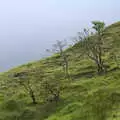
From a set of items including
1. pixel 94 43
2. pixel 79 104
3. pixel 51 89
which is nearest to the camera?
pixel 79 104

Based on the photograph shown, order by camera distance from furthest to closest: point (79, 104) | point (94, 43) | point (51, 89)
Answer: point (94, 43) < point (51, 89) < point (79, 104)

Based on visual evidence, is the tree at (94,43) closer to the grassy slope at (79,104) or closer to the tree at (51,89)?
the grassy slope at (79,104)

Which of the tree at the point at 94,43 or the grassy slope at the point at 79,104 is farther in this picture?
the tree at the point at 94,43

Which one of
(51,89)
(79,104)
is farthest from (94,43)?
(79,104)

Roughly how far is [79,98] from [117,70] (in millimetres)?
25028

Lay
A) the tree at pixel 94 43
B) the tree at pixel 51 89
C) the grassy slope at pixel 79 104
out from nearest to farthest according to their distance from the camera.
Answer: the grassy slope at pixel 79 104 < the tree at pixel 51 89 < the tree at pixel 94 43

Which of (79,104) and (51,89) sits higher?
(51,89)

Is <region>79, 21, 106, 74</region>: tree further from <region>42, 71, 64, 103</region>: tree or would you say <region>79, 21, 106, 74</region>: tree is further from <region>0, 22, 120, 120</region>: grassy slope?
<region>42, 71, 64, 103</region>: tree

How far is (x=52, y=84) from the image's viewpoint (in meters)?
86.2

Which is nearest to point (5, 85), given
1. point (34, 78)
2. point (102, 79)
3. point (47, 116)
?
point (34, 78)

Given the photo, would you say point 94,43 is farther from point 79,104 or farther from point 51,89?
point 79,104

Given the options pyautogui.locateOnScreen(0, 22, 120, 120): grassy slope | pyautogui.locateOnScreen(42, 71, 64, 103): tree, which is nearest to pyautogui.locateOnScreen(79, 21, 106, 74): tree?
pyautogui.locateOnScreen(0, 22, 120, 120): grassy slope

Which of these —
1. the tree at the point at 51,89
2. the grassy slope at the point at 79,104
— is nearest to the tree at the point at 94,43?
the grassy slope at the point at 79,104

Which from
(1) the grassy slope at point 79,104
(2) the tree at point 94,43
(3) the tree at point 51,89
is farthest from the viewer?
(2) the tree at point 94,43
